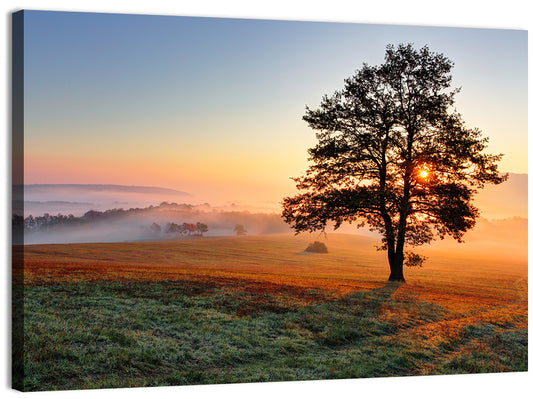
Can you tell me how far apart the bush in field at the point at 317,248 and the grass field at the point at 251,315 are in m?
0.34

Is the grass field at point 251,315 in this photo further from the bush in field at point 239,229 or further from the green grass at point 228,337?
the bush in field at point 239,229

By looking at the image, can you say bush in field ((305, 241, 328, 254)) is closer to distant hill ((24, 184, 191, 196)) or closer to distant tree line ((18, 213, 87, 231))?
distant hill ((24, 184, 191, 196))

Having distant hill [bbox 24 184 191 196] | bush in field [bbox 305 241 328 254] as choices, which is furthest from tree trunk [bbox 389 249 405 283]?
distant hill [bbox 24 184 191 196]

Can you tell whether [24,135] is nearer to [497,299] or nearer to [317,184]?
[317,184]

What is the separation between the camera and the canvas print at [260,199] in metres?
12.0

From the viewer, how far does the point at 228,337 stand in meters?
12.4

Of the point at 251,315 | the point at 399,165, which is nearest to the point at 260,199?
the point at 251,315

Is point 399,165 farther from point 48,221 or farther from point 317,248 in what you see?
point 48,221

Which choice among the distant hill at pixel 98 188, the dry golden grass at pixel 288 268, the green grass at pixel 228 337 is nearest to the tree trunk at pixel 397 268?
the dry golden grass at pixel 288 268

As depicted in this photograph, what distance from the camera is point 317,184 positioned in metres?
15.6

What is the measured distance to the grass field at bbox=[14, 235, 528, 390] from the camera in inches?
454

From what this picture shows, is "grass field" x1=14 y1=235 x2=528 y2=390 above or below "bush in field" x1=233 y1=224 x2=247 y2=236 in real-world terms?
below

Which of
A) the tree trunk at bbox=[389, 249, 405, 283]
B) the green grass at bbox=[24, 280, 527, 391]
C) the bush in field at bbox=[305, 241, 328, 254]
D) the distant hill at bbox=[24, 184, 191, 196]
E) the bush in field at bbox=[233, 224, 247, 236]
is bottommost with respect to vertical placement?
the green grass at bbox=[24, 280, 527, 391]

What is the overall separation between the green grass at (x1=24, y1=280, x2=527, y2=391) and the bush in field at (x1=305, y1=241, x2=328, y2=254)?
2.40 metres
